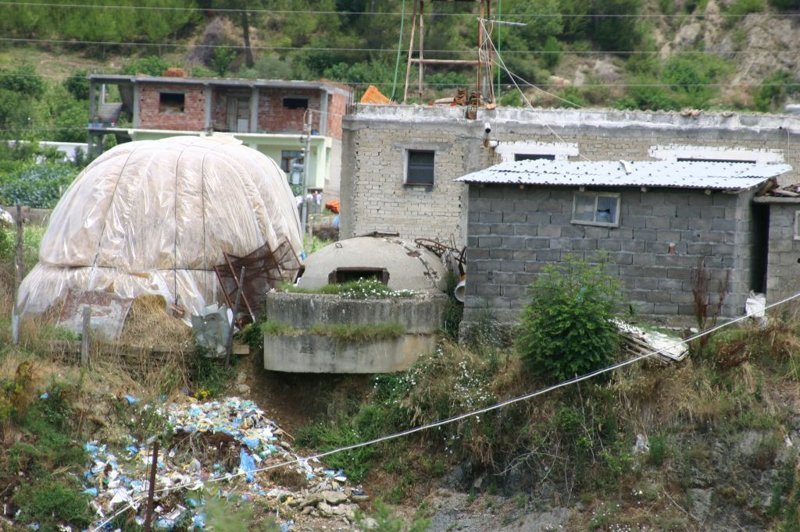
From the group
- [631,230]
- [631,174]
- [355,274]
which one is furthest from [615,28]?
[631,230]

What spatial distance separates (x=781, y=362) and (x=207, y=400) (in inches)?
325

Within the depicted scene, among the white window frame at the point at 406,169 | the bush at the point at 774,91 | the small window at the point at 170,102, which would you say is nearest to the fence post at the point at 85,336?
the white window frame at the point at 406,169

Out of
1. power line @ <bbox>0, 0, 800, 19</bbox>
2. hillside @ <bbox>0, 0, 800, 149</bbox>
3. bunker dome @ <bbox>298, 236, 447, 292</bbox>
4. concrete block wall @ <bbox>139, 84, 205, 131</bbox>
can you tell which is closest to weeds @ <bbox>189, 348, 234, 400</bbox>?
bunker dome @ <bbox>298, 236, 447, 292</bbox>

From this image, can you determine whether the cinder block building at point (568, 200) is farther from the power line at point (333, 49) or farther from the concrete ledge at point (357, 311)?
the power line at point (333, 49)

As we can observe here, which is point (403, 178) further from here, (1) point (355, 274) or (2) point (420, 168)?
(1) point (355, 274)

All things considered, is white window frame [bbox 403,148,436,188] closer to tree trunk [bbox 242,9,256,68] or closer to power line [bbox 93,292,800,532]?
power line [bbox 93,292,800,532]

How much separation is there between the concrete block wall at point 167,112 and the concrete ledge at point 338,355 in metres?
25.7

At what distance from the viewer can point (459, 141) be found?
24.3 meters

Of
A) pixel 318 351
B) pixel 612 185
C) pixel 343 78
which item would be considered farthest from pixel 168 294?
pixel 343 78

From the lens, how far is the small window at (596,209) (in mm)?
19328

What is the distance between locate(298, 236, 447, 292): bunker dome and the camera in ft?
68.3

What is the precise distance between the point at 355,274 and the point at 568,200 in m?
3.70

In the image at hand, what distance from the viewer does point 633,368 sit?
59.4ft

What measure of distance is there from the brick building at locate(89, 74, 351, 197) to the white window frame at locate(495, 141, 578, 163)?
1989 centimetres
